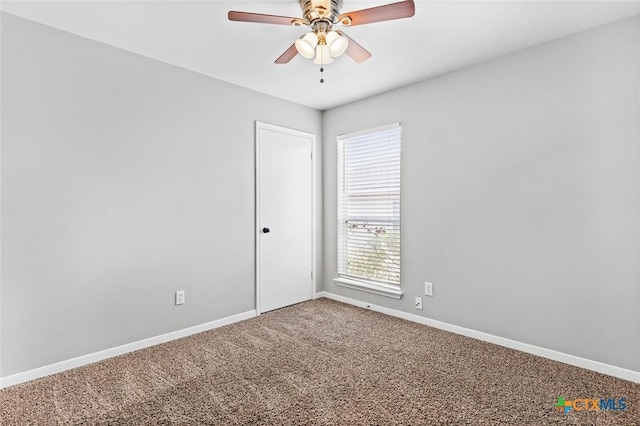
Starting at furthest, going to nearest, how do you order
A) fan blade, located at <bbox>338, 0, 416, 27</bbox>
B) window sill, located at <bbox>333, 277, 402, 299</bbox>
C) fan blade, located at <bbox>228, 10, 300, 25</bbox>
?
window sill, located at <bbox>333, 277, 402, 299</bbox> < fan blade, located at <bbox>228, 10, 300, 25</bbox> < fan blade, located at <bbox>338, 0, 416, 27</bbox>

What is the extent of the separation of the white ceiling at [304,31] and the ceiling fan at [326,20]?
0.81 feet

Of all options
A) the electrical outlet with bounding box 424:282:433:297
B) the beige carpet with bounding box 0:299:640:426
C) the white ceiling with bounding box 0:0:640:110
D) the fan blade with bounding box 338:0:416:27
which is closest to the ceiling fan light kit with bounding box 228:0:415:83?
the fan blade with bounding box 338:0:416:27

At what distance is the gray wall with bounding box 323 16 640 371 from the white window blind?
155 mm

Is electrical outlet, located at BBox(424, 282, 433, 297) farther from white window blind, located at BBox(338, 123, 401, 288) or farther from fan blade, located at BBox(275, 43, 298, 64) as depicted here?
fan blade, located at BBox(275, 43, 298, 64)

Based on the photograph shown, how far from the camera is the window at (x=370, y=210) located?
3594mm

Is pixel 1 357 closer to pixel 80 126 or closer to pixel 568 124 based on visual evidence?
pixel 80 126

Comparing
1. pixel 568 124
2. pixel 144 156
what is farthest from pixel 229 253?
pixel 568 124

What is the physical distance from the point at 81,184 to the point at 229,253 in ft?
4.63

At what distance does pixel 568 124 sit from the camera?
8.04 ft

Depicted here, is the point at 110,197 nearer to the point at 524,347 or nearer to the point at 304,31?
the point at 304,31

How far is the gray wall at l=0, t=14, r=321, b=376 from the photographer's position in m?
2.24

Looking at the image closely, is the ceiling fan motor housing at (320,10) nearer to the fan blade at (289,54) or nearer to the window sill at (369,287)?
the fan blade at (289,54)

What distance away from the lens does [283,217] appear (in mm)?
3900

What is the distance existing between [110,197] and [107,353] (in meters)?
1.24
